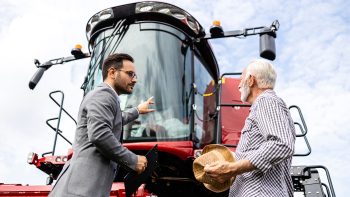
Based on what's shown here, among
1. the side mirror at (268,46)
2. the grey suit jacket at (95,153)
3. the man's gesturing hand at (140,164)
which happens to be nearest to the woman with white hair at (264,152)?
the man's gesturing hand at (140,164)

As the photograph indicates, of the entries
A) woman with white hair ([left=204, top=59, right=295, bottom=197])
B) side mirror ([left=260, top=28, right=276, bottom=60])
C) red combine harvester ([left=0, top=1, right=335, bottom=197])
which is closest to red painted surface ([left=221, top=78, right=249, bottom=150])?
red combine harvester ([left=0, top=1, right=335, bottom=197])

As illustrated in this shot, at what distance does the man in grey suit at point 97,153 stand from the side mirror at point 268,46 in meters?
2.82

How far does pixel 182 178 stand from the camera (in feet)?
15.7

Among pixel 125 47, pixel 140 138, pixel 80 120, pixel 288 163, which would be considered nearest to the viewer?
pixel 288 163

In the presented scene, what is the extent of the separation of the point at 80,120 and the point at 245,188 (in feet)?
3.54

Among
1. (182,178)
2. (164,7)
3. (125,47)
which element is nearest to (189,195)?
(182,178)

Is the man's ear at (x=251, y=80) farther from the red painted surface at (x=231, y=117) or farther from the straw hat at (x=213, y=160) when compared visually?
the red painted surface at (x=231, y=117)

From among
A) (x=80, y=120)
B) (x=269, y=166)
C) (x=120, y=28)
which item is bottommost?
(x=269, y=166)

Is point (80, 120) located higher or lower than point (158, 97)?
lower

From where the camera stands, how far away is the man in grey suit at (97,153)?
2373 mm

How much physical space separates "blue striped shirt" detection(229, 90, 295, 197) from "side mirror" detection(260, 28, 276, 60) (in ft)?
8.82

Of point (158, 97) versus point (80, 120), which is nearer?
point (80, 120)

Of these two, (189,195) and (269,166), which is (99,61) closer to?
(189,195)

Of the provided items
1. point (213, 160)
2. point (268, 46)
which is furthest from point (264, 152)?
point (268, 46)
